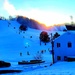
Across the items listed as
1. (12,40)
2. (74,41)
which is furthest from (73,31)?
(12,40)

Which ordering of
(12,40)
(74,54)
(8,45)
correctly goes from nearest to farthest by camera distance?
(74,54) → (8,45) → (12,40)

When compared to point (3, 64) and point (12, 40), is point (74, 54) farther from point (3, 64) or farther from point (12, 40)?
point (12, 40)

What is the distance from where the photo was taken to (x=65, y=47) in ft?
183

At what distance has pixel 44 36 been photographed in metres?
127

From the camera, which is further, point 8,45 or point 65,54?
point 8,45

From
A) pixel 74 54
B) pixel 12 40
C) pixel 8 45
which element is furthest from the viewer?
pixel 12 40

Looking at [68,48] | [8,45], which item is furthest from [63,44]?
[8,45]

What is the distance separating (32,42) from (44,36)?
5.80m

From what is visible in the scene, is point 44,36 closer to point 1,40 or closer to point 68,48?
point 1,40

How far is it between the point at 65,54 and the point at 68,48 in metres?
1.28

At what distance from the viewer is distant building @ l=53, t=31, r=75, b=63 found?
55281 millimetres

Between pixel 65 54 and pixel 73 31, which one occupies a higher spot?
pixel 73 31

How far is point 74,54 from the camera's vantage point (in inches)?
2152

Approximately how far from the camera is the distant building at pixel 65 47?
55.3 m
